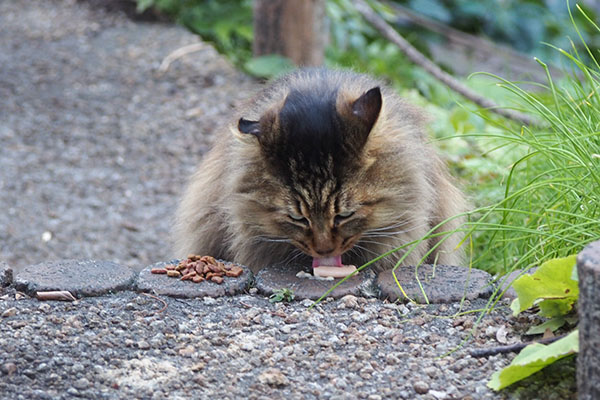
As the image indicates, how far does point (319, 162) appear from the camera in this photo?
113 inches

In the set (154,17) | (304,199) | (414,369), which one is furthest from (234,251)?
(154,17)

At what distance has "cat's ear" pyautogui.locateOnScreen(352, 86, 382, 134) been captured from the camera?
9.30ft

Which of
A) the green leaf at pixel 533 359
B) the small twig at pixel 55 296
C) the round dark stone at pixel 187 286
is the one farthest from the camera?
the round dark stone at pixel 187 286

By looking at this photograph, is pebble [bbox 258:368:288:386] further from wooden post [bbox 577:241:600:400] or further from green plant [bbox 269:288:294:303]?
wooden post [bbox 577:241:600:400]

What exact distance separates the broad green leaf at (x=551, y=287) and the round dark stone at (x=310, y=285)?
0.66 metres

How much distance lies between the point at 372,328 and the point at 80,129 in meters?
4.64

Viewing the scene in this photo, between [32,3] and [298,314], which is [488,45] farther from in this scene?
[298,314]

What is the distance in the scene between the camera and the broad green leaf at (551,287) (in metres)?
2.32

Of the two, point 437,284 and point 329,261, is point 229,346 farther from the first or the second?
point 437,284

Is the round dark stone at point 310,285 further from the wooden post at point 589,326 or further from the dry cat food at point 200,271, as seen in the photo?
the wooden post at point 589,326

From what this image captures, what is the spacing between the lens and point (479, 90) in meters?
6.63

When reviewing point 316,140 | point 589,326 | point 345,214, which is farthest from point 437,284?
point 589,326

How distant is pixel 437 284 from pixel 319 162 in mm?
614

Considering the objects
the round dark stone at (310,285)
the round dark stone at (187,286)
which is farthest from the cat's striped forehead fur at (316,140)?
the round dark stone at (187,286)
